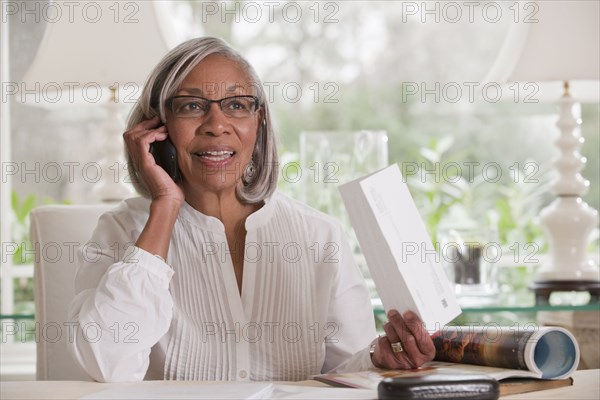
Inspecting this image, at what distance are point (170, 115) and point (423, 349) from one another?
28.0 inches

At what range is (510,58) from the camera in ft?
7.78

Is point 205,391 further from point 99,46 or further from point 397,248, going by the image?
point 99,46

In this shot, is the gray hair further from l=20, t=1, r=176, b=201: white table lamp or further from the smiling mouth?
l=20, t=1, r=176, b=201: white table lamp

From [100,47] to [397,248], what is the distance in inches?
50.7

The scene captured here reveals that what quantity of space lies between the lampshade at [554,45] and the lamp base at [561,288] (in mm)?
531

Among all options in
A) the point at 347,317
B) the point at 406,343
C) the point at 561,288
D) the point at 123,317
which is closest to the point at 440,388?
the point at 406,343

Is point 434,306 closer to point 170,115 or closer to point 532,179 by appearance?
point 170,115

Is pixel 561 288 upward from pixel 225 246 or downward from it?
downward

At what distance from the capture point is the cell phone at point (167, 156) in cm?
177

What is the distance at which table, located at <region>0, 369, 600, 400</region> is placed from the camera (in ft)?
3.57

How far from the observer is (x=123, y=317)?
150cm

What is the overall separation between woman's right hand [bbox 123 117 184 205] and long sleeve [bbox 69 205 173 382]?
0.16m

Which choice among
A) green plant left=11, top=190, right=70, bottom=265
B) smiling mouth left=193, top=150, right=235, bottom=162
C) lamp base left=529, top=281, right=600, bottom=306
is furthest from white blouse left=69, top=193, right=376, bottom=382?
green plant left=11, top=190, right=70, bottom=265

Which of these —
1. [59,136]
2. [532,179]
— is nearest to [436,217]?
[532,179]
